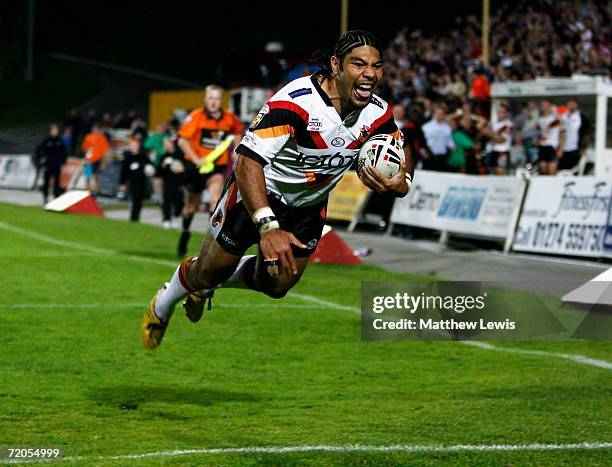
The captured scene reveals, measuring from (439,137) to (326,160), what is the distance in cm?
1639

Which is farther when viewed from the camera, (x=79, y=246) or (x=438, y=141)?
(x=438, y=141)

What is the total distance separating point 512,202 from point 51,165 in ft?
56.6

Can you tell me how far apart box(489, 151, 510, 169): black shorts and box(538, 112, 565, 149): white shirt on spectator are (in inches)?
56.3

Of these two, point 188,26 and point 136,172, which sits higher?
point 188,26

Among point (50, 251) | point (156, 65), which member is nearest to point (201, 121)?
point (50, 251)

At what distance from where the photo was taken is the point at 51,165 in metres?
34.0

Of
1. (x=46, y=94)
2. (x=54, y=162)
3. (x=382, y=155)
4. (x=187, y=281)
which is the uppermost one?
(x=46, y=94)

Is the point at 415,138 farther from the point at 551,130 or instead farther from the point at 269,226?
the point at 269,226

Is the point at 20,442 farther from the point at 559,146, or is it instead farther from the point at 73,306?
the point at 559,146

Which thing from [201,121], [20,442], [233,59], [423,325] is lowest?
[20,442]

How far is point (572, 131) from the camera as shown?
867 inches

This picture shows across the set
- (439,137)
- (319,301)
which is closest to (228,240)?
(319,301)

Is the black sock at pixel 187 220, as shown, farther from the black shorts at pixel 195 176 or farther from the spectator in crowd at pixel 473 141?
Answer: the spectator in crowd at pixel 473 141
